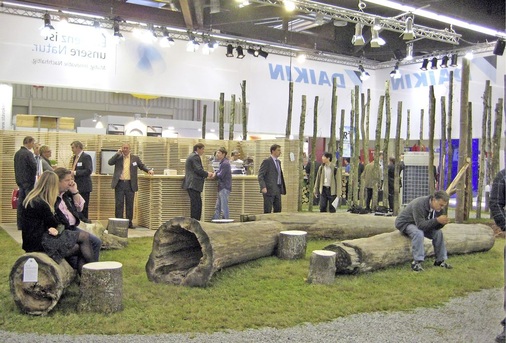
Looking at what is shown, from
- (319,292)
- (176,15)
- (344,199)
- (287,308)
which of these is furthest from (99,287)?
(344,199)

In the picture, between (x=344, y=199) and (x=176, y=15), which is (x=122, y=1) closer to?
(x=176, y=15)

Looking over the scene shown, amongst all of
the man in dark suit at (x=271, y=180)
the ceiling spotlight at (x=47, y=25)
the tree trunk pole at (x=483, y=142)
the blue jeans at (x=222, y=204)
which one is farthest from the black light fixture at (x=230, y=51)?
the tree trunk pole at (x=483, y=142)

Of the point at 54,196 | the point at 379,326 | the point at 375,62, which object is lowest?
the point at 379,326

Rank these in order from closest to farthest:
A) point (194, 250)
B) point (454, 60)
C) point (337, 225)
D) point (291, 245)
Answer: point (194, 250)
point (291, 245)
point (337, 225)
point (454, 60)

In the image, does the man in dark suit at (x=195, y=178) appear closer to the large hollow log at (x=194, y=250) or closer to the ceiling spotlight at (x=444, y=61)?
the large hollow log at (x=194, y=250)

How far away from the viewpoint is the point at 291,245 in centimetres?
684

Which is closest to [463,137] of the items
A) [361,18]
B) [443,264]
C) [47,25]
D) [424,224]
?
[443,264]

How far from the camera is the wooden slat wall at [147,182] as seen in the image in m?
9.55

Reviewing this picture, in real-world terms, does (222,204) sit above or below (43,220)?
below

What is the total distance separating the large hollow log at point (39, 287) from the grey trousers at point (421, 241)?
13.5 ft

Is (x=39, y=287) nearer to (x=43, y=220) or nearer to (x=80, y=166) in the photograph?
(x=43, y=220)

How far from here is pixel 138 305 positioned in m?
4.70

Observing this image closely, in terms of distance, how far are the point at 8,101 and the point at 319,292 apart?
10157 millimetres

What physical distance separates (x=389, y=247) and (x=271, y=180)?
10.9ft
